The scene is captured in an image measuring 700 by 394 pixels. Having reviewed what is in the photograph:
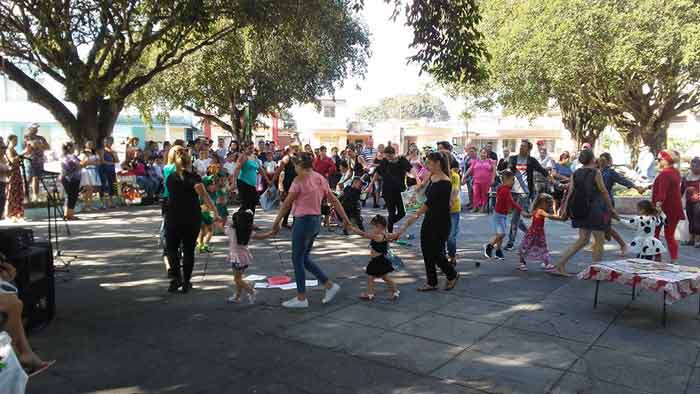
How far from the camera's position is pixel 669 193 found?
8289mm

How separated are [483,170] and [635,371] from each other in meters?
9.73

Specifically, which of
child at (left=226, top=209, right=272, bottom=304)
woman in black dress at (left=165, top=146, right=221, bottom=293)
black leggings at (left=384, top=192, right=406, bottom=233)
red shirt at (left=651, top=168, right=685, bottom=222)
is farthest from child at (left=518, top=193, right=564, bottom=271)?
woman in black dress at (left=165, top=146, right=221, bottom=293)

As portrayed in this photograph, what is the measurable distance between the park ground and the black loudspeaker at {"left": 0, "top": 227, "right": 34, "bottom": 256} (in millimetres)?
799

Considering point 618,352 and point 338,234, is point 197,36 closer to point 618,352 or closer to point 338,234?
point 338,234

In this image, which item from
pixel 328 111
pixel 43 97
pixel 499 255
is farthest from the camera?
pixel 328 111

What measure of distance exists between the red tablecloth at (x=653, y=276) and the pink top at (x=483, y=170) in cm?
775

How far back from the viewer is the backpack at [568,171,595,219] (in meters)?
7.16

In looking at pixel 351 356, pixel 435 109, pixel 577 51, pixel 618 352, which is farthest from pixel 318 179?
pixel 435 109

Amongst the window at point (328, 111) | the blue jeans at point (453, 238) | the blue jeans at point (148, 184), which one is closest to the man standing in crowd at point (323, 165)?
the blue jeans at point (148, 184)

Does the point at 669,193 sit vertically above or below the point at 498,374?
above

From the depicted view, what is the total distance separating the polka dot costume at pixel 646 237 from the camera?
6.92 meters

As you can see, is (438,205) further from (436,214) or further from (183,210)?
(183,210)

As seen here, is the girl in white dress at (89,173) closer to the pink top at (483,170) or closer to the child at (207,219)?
the child at (207,219)

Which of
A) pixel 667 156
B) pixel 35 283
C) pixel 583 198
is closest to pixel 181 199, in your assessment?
pixel 35 283
